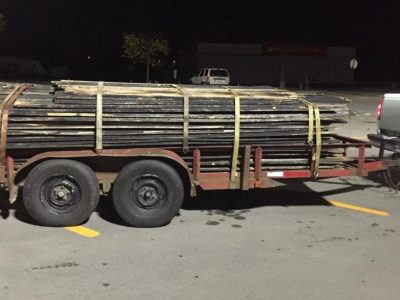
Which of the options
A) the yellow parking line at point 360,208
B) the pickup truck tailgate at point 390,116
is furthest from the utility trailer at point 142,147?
the pickup truck tailgate at point 390,116

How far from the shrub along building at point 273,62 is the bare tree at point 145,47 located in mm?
3880

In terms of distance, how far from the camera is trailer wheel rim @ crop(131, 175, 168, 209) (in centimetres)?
620

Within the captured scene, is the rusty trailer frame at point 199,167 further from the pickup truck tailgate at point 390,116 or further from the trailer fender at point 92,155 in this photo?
the pickup truck tailgate at point 390,116

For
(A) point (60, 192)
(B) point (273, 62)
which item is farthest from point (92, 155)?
(B) point (273, 62)

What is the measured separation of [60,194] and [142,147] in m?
1.04

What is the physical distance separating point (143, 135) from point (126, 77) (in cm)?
5796

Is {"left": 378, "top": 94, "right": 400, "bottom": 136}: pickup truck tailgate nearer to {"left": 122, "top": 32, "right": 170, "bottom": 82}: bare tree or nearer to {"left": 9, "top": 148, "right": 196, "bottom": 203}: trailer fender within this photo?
{"left": 9, "top": 148, "right": 196, "bottom": 203}: trailer fender

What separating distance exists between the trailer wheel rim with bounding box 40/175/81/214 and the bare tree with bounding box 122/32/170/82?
48.7 metres

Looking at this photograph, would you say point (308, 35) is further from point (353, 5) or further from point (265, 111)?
point (265, 111)

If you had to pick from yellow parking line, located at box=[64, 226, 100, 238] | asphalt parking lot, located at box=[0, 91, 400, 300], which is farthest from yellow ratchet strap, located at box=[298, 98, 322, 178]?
yellow parking line, located at box=[64, 226, 100, 238]

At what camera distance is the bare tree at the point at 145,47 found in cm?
5525

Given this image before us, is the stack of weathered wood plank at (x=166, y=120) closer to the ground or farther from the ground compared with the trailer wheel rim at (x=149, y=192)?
farther from the ground

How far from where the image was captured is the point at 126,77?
63.1 m

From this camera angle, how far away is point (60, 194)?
6.06 metres
